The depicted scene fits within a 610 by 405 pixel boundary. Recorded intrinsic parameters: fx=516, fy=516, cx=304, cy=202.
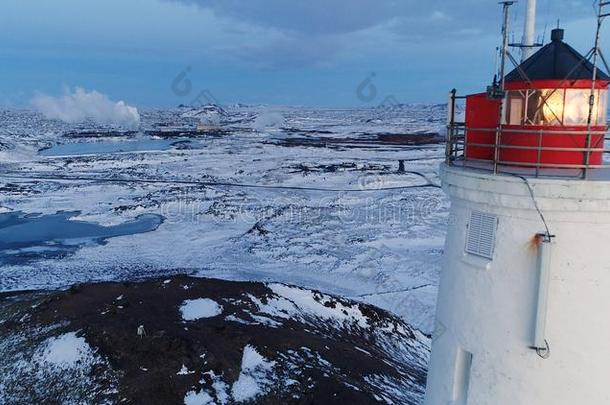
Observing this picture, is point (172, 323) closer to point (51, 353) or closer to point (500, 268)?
point (51, 353)

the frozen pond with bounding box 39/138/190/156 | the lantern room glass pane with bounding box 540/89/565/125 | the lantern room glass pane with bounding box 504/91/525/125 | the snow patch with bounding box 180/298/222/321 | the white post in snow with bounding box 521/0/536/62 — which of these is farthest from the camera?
the frozen pond with bounding box 39/138/190/156

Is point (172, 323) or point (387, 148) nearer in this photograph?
point (172, 323)

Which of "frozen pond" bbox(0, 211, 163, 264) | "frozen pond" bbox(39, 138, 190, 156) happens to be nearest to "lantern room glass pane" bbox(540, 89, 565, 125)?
"frozen pond" bbox(0, 211, 163, 264)

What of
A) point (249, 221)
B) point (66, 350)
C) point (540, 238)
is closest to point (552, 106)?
point (540, 238)

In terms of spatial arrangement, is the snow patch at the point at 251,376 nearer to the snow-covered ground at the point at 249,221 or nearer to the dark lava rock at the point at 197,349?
→ the dark lava rock at the point at 197,349

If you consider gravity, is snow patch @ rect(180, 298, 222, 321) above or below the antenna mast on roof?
below

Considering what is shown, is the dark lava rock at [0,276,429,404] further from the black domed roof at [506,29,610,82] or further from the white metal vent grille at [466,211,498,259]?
the black domed roof at [506,29,610,82]

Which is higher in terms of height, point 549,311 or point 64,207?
A: point 549,311

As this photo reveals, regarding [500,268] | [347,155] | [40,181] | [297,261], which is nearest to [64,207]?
[40,181]
